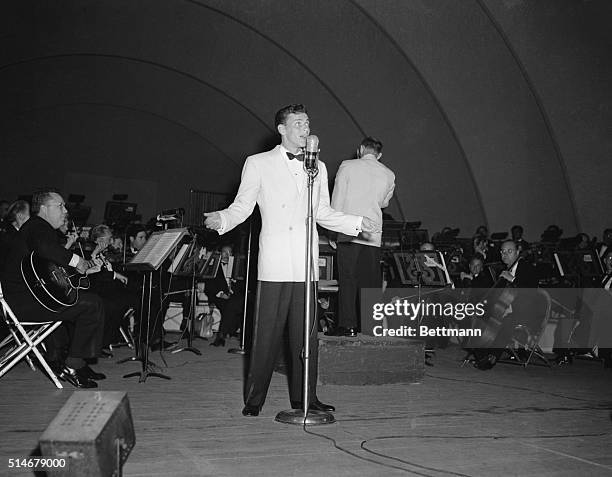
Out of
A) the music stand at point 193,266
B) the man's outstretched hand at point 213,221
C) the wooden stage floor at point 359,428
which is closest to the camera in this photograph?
the wooden stage floor at point 359,428

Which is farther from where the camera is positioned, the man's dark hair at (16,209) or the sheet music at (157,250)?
the man's dark hair at (16,209)

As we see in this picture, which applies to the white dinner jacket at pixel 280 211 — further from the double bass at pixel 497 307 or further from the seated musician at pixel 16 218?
the double bass at pixel 497 307

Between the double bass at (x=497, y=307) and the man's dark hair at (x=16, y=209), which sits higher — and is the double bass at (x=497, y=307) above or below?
below

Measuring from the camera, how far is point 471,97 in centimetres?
1279

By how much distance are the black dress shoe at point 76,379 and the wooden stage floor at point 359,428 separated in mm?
98

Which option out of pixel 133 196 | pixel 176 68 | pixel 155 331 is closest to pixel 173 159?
pixel 133 196

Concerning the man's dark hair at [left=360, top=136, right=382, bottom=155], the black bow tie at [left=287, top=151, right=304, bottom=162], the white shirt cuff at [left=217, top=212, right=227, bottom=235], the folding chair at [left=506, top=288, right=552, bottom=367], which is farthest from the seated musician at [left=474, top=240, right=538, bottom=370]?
the white shirt cuff at [left=217, top=212, right=227, bottom=235]

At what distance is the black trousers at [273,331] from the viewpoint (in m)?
4.22

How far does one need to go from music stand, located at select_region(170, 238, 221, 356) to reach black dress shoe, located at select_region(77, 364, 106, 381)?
6.15 ft

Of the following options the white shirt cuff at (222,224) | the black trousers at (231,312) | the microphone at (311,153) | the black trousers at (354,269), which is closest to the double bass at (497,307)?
the black trousers at (354,269)

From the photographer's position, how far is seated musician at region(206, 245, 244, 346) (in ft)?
30.1

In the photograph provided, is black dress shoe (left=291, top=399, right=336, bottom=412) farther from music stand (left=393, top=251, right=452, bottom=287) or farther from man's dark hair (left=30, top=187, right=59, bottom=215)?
music stand (left=393, top=251, right=452, bottom=287)

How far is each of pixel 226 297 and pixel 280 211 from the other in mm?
5628

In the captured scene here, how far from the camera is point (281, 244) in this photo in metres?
4.21
